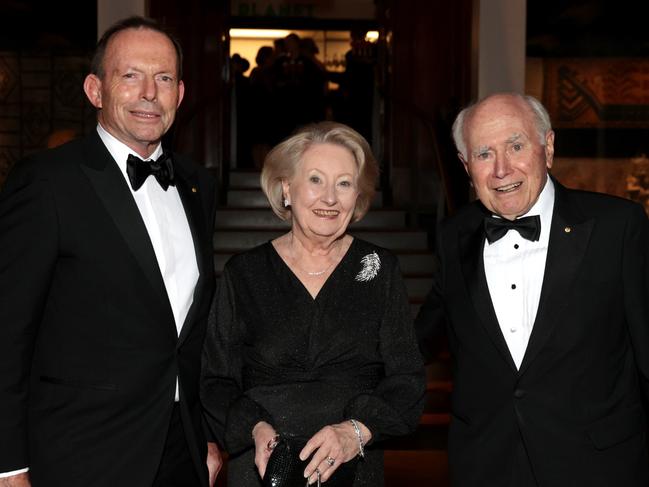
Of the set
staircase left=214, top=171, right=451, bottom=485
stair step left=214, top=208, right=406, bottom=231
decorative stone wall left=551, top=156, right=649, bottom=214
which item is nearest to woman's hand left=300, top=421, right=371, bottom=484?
staircase left=214, top=171, right=451, bottom=485

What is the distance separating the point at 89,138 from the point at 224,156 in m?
7.55

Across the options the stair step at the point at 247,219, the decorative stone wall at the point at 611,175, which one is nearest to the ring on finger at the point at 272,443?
the stair step at the point at 247,219

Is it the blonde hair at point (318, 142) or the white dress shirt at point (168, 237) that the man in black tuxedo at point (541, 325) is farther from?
the white dress shirt at point (168, 237)

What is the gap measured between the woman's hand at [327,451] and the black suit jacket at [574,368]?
0.38 metres

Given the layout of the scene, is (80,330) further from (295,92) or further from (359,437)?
(295,92)

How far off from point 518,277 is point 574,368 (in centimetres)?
30

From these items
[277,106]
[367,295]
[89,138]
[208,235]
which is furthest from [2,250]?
[277,106]

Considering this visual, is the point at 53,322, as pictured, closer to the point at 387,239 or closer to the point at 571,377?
the point at 571,377

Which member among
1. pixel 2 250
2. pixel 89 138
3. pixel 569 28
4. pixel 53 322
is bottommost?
pixel 53 322

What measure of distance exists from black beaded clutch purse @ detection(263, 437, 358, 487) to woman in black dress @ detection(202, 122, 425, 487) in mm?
88

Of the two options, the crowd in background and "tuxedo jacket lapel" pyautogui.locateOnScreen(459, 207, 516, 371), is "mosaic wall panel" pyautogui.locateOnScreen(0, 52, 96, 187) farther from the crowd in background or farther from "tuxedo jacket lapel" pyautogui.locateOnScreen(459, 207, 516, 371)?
"tuxedo jacket lapel" pyautogui.locateOnScreen(459, 207, 516, 371)

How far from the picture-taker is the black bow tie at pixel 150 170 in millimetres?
2332

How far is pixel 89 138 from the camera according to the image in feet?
7.77

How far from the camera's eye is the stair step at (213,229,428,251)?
8016mm
